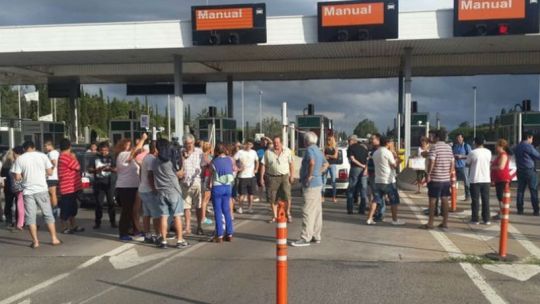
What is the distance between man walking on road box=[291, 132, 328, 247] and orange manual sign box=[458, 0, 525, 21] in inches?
505

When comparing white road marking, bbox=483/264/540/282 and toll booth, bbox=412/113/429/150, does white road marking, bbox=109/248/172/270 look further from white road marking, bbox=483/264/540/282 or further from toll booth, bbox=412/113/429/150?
toll booth, bbox=412/113/429/150

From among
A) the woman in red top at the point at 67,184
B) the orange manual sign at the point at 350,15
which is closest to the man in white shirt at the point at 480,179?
the woman in red top at the point at 67,184

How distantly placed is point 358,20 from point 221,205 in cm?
1292

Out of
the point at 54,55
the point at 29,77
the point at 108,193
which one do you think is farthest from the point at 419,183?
the point at 29,77

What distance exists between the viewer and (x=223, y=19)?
21.3 meters

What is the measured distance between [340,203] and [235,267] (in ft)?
26.4

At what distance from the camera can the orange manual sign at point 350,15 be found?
2017cm

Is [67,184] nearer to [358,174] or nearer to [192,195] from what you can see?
[192,195]

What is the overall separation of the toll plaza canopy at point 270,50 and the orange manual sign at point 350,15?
0.74 m

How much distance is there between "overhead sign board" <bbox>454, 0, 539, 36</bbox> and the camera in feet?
63.1

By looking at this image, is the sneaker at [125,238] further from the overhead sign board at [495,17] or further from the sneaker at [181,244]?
the overhead sign board at [495,17]

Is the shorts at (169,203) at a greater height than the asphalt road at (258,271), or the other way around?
the shorts at (169,203)

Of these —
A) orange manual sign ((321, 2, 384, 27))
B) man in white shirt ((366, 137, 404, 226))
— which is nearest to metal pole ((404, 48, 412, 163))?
orange manual sign ((321, 2, 384, 27))

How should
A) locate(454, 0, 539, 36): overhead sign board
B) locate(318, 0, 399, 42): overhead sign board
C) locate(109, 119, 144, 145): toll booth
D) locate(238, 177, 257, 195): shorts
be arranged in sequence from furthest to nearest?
locate(109, 119, 144, 145): toll booth → locate(318, 0, 399, 42): overhead sign board → locate(454, 0, 539, 36): overhead sign board → locate(238, 177, 257, 195): shorts
